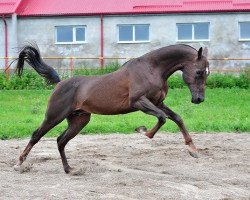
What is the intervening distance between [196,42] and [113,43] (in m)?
3.99

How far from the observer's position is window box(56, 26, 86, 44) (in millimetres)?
33688

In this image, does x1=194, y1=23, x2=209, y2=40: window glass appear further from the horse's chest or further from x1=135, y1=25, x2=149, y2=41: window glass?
the horse's chest

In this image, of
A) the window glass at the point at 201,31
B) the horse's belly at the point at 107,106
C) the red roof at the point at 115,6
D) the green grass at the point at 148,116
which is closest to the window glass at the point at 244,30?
the red roof at the point at 115,6

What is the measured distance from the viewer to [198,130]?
609 inches

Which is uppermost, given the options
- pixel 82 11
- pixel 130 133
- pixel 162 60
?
pixel 82 11

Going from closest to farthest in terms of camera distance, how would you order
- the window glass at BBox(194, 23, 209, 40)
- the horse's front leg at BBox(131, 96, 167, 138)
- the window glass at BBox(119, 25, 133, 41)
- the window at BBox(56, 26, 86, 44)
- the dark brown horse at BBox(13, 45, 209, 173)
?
1. the horse's front leg at BBox(131, 96, 167, 138)
2. the dark brown horse at BBox(13, 45, 209, 173)
3. the window glass at BBox(194, 23, 209, 40)
4. the window glass at BBox(119, 25, 133, 41)
5. the window at BBox(56, 26, 86, 44)

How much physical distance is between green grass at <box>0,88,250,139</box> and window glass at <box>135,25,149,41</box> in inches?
290

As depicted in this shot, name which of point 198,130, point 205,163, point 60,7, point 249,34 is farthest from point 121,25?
point 205,163

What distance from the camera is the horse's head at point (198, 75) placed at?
969cm

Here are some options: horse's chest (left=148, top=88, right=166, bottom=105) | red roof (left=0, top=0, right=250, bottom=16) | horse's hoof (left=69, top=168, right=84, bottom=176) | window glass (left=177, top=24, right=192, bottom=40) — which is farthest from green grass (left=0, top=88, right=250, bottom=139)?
red roof (left=0, top=0, right=250, bottom=16)

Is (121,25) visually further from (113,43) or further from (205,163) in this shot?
(205,163)

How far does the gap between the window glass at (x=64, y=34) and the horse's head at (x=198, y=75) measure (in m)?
24.4

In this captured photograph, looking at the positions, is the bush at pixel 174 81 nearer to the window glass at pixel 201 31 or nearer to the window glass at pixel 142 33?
the window glass at pixel 201 31

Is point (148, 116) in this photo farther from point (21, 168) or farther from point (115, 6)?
point (115, 6)
